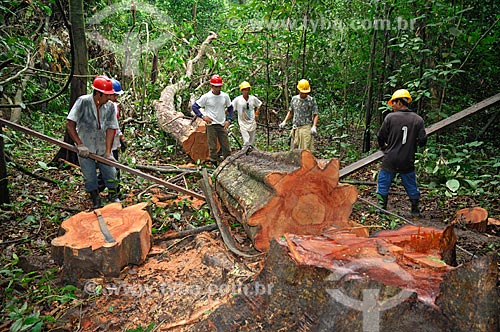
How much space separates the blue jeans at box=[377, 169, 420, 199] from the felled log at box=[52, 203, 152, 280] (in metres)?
3.20

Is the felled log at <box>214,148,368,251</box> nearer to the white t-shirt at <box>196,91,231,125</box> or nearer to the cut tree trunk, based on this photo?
the white t-shirt at <box>196,91,231,125</box>

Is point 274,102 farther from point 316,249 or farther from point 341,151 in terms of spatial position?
point 316,249

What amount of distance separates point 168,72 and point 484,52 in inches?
319

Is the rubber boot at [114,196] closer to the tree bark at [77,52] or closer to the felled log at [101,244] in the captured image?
the felled log at [101,244]

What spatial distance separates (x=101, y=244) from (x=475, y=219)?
13.7 ft

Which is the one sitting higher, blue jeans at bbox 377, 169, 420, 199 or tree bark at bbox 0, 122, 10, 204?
tree bark at bbox 0, 122, 10, 204

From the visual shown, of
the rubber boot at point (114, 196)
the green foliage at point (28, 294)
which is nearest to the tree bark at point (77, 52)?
the rubber boot at point (114, 196)

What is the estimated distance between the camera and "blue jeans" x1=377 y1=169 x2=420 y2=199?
184 inches

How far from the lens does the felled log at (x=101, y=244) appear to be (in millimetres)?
2920

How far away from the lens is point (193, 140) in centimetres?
711

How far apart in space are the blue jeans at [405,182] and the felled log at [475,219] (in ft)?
2.09

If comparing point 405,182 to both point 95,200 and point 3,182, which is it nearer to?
point 95,200

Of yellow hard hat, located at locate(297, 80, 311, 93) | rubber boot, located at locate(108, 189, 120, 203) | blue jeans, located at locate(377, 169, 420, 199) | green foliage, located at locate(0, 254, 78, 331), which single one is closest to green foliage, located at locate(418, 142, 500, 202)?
blue jeans, located at locate(377, 169, 420, 199)

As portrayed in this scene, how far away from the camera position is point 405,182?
4.71 meters
